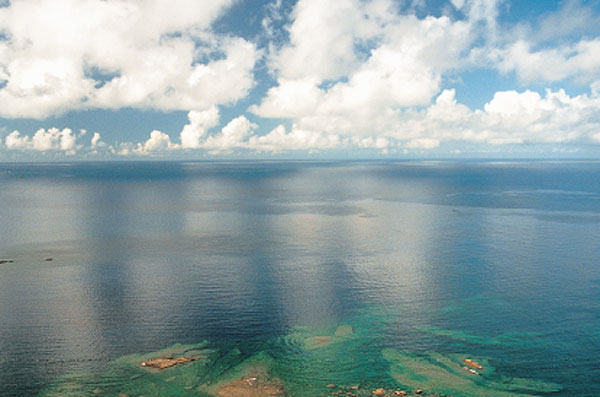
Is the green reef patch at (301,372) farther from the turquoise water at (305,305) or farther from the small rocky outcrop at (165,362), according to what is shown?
the turquoise water at (305,305)

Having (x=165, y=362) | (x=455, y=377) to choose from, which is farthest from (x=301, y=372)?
(x=455, y=377)

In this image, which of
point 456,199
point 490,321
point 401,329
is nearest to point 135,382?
point 401,329

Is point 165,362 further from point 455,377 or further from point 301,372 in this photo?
point 455,377

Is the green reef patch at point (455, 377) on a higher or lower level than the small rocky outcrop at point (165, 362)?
lower

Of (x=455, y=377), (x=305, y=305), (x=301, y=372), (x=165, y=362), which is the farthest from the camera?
(x=305, y=305)

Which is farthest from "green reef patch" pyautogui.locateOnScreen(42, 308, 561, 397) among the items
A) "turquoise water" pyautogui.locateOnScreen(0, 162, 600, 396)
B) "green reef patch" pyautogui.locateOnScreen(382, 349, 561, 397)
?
"turquoise water" pyautogui.locateOnScreen(0, 162, 600, 396)

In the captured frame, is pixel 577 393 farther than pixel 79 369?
No

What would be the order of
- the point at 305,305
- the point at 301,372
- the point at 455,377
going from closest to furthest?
1. the point at 455,377
2. the point at 301,372
3. the point at 305,305

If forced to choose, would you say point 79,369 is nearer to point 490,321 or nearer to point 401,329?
point 401,329

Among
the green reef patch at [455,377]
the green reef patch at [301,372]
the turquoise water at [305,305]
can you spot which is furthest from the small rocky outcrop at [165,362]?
the green reef patch at [455,377]
